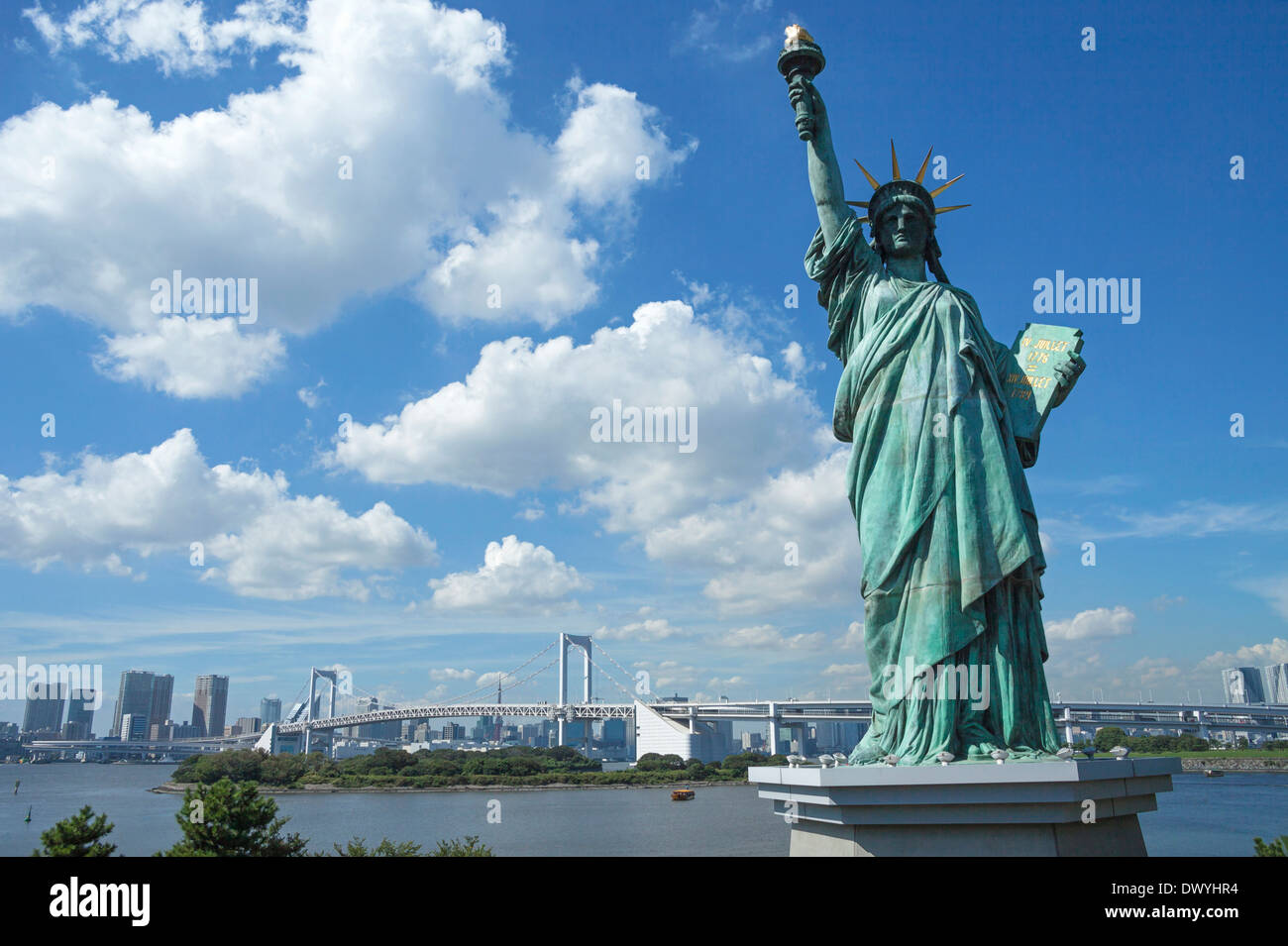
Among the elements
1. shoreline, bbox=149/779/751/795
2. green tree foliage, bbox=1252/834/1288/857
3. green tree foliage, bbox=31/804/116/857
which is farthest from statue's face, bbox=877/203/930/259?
shoreline, bbox=149/779/751/795

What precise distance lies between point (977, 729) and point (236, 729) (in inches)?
4480

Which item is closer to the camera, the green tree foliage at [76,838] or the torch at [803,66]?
the torch at [803,66]

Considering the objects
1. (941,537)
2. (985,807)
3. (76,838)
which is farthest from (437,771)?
(985,807)

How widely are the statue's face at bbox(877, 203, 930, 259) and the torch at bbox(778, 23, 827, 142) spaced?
1.15m

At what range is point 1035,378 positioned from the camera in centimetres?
875

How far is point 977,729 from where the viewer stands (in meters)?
7.21

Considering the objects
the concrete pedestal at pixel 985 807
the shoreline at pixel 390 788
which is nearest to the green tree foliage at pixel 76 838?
the concrete pedestal at pixel 985 807

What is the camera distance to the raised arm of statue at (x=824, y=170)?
8.92m

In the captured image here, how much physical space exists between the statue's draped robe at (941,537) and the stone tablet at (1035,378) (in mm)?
372

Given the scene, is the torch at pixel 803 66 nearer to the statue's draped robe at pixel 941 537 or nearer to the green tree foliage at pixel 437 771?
the statue's draped robe at pixel 941 537

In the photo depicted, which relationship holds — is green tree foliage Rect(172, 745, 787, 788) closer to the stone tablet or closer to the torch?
the stone tablet

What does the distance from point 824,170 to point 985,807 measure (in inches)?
238
